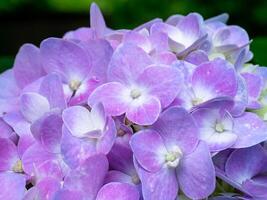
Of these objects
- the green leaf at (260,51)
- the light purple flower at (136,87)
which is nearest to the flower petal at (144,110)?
the light purple flower at (136,87)

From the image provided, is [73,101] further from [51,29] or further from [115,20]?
[51,29]

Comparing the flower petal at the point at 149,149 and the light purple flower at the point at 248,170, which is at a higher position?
the flower petal at the point at 149,149

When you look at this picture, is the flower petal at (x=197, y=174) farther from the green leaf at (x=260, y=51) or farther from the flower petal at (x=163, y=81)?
the green leaf at (x=260, y=51)

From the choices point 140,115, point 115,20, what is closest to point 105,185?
point 140,115

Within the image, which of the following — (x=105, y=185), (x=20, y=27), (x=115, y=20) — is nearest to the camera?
(x=105, y=185)

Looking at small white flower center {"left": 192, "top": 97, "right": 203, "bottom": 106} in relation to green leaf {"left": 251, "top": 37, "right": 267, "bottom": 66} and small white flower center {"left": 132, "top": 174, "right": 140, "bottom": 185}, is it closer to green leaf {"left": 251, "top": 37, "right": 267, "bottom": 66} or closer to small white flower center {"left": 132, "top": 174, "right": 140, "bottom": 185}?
small white flower center {"left": 132, "top": 174, "right": 140, "bottom": 185}

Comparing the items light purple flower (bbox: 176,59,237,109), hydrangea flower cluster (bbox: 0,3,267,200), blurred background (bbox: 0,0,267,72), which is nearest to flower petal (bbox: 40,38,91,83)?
hydrangea flower cluster (bbox: 0,3,267,200)
